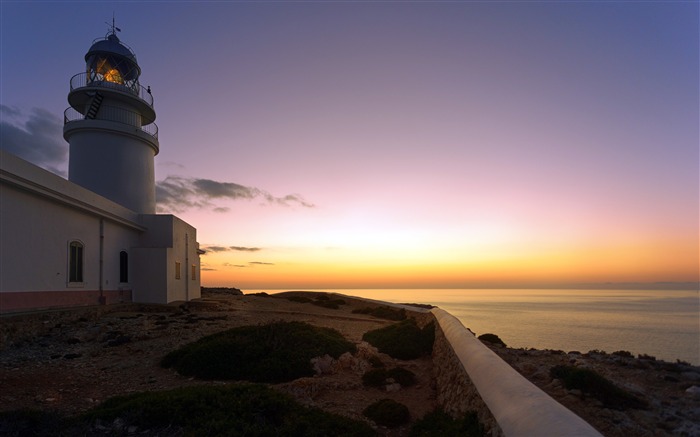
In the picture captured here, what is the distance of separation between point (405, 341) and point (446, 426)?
25.1ft

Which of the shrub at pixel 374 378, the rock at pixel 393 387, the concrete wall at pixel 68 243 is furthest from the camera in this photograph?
the concrete wall at pixel 68 243

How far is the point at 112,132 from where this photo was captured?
22125 millimetres

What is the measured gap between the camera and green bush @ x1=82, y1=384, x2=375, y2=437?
568 cm

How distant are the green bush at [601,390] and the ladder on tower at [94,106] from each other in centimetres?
2473

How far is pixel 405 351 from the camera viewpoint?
1287cm

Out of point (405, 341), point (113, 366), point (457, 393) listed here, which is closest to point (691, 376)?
point (405, 341)

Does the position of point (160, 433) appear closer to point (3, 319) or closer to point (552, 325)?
point (3, 319)

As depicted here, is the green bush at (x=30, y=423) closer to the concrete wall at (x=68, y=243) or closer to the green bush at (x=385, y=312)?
the concrete wall at (x=68, y=243)

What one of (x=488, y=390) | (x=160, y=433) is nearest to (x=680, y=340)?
(x=488, y=390)

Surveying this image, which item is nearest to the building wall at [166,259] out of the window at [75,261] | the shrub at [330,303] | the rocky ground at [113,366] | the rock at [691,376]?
the rocky ground at [113,366]

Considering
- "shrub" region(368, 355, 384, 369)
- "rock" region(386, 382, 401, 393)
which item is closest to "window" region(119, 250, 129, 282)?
"shrub" region(368, 355, 384, 369)

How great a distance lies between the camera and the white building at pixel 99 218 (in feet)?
42.1

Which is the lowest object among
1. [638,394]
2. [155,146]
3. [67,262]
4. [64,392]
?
[638,394]

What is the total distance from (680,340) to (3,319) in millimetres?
42011
